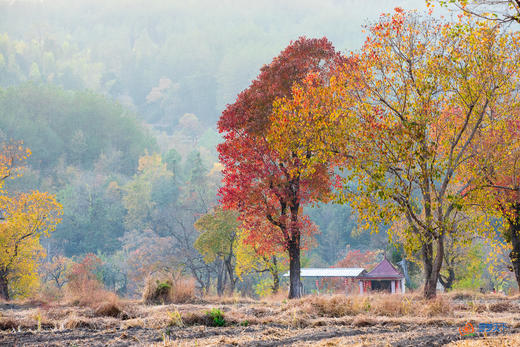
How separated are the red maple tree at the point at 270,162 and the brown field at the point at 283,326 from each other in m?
6.34

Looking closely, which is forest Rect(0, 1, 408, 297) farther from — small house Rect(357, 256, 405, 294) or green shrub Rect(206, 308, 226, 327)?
green shrub Rect(206, 308, 226, 327)

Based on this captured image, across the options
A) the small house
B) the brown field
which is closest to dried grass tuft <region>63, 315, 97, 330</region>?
the brown field

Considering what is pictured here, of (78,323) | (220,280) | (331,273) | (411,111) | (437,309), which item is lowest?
(220,280)

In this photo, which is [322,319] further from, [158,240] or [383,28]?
[158,240]

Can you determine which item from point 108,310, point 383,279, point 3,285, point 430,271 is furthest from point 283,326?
point 383,279

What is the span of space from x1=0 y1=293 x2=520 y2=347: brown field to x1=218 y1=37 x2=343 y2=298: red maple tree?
20.8ft

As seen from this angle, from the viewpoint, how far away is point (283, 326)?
30.7 ft

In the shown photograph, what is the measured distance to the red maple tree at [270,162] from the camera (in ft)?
57.6

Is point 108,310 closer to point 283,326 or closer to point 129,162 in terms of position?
point 283,326

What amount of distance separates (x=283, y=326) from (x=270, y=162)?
31.0 ft

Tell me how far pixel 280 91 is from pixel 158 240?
4274cm

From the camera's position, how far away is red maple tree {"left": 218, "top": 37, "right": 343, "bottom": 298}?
691 inches

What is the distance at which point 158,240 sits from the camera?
57.4 meters

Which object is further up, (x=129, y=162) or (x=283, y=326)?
(x=129, y=162)
